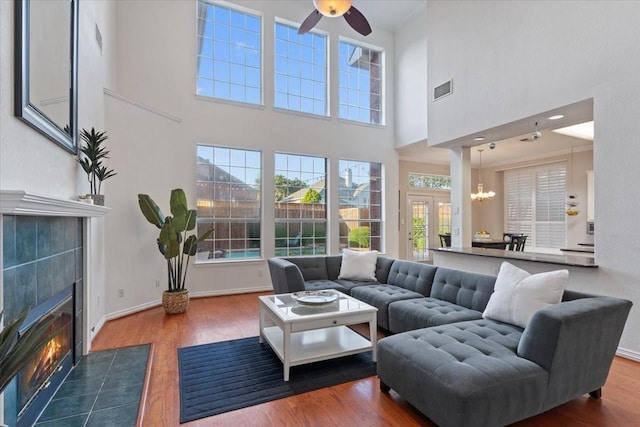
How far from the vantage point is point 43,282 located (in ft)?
7.00

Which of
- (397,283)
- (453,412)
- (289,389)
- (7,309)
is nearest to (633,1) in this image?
(397,283)

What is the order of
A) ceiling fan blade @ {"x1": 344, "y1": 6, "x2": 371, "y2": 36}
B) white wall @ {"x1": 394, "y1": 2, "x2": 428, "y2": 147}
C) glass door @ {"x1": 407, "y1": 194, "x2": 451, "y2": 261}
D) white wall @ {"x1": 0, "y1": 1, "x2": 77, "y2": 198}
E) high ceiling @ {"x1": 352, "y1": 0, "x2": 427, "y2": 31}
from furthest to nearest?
1. glass door @ {"x1": 407, "y1": 194, "x2": 451, "y2": 261}
2. white wall @ {"x1": 394, "y1": 2, "x2": 428, "y2": 147}
3. high ceiling @ {"x1": 352, "y1": 0, "x2": 427, "y2": 31}
4. ceiling fan blade @ {"x1": 344, "y1": 6, "x2": 371, "y2": 36}
5. white wall @ {"x1": 0, "y1": 1, "x2": 77, "y2": 198}

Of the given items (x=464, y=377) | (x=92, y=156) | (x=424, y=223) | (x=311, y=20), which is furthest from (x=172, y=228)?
(x=424, y=223)

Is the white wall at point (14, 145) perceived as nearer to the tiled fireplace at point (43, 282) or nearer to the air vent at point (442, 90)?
the tiled fireplace at point (43, 282)

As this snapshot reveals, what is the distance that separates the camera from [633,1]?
2938 mm

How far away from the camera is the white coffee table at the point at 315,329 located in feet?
8.52

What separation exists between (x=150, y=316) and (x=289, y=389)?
2699mm

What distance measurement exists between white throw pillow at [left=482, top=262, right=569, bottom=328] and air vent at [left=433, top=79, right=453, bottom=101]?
10.6 ft

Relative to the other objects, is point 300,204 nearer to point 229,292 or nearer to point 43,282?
point 229,292

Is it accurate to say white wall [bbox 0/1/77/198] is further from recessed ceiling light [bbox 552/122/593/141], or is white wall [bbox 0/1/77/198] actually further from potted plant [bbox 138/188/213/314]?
recessed ceiling light [bbox 552/122/593/141]

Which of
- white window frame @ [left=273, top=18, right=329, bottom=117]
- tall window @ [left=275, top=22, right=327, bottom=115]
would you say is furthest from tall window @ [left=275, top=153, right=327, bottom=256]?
tall window @ [left=275, top=22, right=327, bottom=115]

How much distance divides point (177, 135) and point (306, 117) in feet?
8.05

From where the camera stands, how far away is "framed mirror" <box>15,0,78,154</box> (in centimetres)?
182

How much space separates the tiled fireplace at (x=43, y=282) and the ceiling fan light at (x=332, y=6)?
2.66 metres
